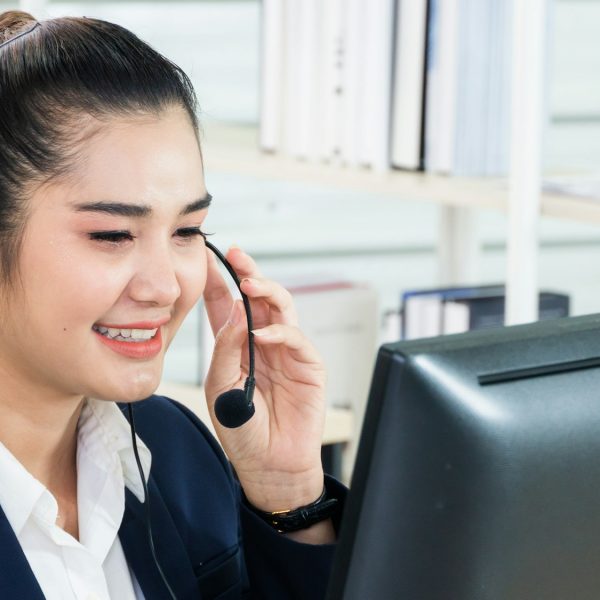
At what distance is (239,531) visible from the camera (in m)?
1.39

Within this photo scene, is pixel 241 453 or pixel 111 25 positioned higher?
pixel 111 25

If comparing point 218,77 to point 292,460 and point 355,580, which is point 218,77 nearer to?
point 292,460

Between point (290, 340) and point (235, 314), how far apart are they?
73mm

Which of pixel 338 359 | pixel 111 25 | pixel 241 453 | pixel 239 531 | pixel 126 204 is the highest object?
pixel 111 25

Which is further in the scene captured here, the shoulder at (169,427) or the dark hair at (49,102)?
the shoulder at (169,427)

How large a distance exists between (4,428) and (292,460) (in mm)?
297

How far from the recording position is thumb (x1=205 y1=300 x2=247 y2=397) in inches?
51.3

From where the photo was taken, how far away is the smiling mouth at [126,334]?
1087 mm

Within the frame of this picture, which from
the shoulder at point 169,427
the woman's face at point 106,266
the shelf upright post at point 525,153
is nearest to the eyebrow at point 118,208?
the woman's face at point 106,266

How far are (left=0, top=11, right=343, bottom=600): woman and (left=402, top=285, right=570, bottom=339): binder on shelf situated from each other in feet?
2.76

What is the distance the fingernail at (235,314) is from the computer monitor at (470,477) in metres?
0.61

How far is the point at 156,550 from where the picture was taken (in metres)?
1.26

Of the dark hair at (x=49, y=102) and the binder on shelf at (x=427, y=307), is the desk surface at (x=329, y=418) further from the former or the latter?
the dark hair at (x=49, y=102)

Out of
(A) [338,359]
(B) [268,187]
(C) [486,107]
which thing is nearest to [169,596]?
(C) [486,107]
